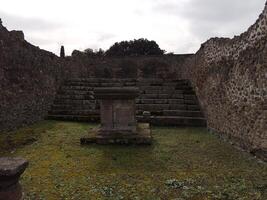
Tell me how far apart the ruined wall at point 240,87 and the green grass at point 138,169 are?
0.45 m

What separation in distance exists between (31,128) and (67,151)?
3.42 metres

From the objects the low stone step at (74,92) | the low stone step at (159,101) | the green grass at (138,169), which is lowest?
the green grass at (138,169)

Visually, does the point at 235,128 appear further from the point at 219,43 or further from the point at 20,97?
the point at 20,97

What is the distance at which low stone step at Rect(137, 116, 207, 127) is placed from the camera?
42.7ft

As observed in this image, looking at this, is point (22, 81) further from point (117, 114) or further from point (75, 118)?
point (117, 114)

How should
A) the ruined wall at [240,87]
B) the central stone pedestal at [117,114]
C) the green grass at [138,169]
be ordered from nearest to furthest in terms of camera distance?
the green grass at [138,169], the ruined wall at [240,87], the central stone pedestal at [117,114]

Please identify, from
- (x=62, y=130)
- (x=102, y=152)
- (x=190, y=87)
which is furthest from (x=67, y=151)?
(x=190, y=87)

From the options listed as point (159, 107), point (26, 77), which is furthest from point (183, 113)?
point (26, 77)

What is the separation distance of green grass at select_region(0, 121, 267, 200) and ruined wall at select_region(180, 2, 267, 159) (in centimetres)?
45

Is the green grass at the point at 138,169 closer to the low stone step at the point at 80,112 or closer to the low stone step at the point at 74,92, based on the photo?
the low stone step at the point at 80,112

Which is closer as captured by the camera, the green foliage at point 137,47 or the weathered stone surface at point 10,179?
the weathered stone surface at point 10,179

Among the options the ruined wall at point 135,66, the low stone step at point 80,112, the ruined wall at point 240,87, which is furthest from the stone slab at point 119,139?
the ruined wall at point 135,66

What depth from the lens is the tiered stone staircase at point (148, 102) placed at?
43.7 ft

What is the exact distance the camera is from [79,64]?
20516 millimetres
